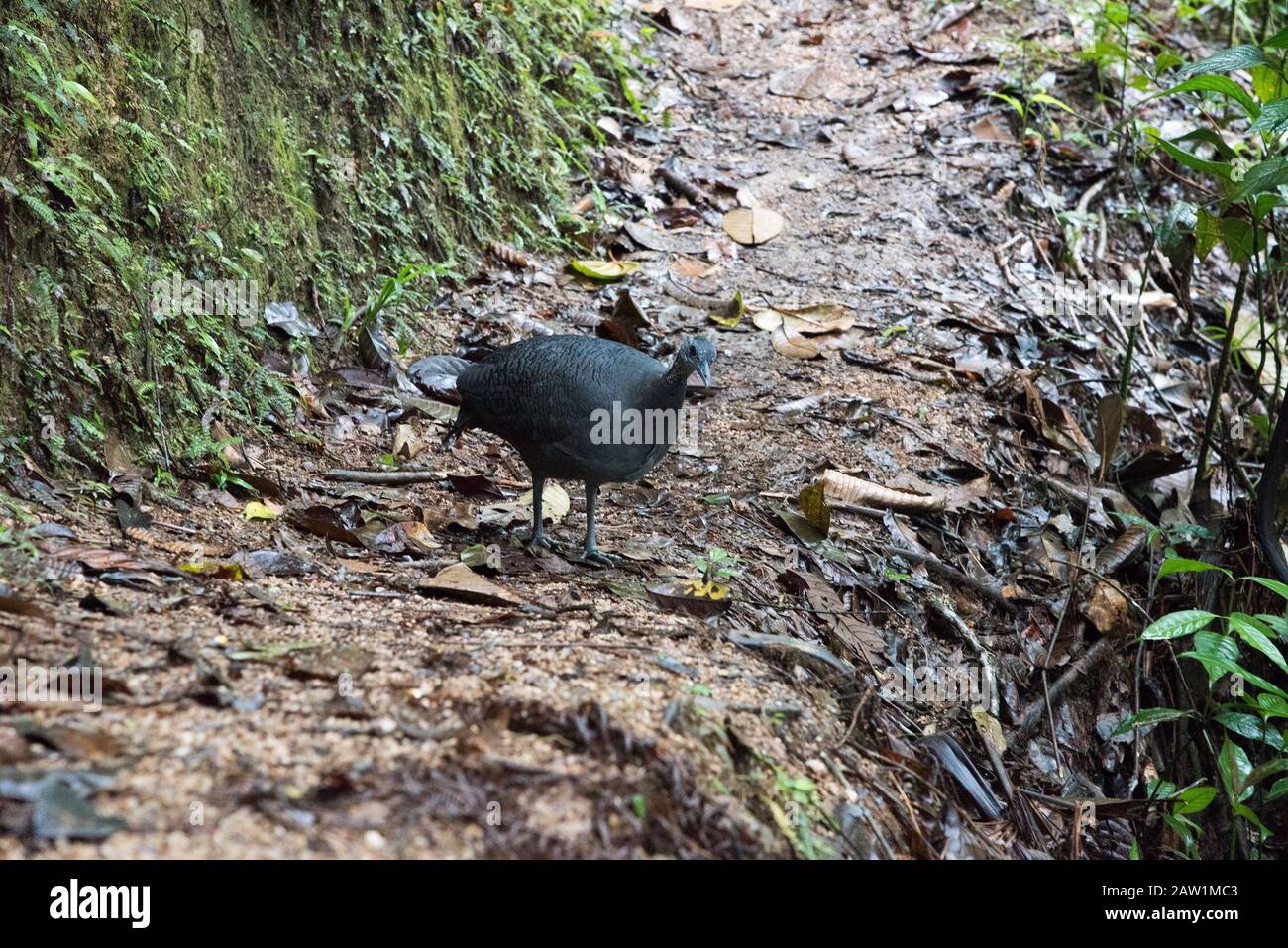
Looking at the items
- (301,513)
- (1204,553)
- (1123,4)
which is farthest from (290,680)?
(1123,4)

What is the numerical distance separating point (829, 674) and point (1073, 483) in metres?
2.95

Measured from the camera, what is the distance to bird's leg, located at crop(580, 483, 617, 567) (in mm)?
4301

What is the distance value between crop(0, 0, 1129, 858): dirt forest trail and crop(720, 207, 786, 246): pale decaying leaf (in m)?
0.12

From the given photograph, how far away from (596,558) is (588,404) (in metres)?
0.60

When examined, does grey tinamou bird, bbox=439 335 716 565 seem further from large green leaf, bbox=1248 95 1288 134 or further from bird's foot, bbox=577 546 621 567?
large green leaf, bbox=1248 95 1288 134

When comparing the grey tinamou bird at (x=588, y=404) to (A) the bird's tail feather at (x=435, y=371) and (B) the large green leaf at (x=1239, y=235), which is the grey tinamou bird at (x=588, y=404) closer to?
(A) the bird's tail feather at (x=435, y=371)

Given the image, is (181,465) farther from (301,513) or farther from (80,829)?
(80,829)

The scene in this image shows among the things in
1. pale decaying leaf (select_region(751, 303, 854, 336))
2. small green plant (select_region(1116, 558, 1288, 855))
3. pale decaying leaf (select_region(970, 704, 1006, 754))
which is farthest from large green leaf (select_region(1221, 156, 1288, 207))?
pale decaying leaf (select_region(751, 303, 854, 336))

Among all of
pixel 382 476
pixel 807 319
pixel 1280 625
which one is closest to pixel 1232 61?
pixel 1280 625

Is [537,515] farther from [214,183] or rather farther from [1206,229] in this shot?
[1206,229]

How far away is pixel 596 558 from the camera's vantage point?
430 centimetres

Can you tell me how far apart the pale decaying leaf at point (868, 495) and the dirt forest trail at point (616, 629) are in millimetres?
105

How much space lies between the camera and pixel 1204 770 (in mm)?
4512

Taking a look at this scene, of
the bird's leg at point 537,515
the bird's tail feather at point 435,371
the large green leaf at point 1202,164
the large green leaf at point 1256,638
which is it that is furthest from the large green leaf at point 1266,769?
the bird's tail feather at point 435,371
